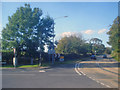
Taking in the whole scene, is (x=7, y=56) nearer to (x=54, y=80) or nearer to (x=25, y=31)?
(x=25, y=31)

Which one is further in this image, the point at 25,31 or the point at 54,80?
the point at 25,31

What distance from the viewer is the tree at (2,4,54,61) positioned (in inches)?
987

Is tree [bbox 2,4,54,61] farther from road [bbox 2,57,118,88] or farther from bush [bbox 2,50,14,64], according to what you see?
road [bbox 2,57,118,88]

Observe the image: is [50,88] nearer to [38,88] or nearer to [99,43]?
[38,88]

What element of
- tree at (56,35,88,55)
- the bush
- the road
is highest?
tree at (56,35,88,55)

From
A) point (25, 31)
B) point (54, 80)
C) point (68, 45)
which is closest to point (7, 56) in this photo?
point (25, 31)

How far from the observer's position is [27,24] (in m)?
25.0

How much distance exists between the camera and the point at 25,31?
25.3m

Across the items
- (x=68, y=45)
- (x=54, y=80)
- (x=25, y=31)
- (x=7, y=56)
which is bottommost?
(x=54, y=80)

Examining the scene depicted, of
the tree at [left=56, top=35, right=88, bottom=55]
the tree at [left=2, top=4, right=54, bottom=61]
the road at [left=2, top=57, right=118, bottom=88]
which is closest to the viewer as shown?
the road at [left=2, top=57, right=118, bottom=88]

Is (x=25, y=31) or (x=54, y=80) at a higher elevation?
(x=25, y=31)

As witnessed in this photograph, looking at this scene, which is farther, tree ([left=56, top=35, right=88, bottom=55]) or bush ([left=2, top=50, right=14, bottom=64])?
tree ([left=56, top=35, right=88, bottom=55])

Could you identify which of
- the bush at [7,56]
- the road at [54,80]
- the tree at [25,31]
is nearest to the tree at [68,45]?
the tree at [25,31]

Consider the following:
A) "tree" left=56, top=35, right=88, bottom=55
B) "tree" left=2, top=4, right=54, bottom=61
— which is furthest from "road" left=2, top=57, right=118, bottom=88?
"tree" left=56, top=35, right=88, bottom=55
